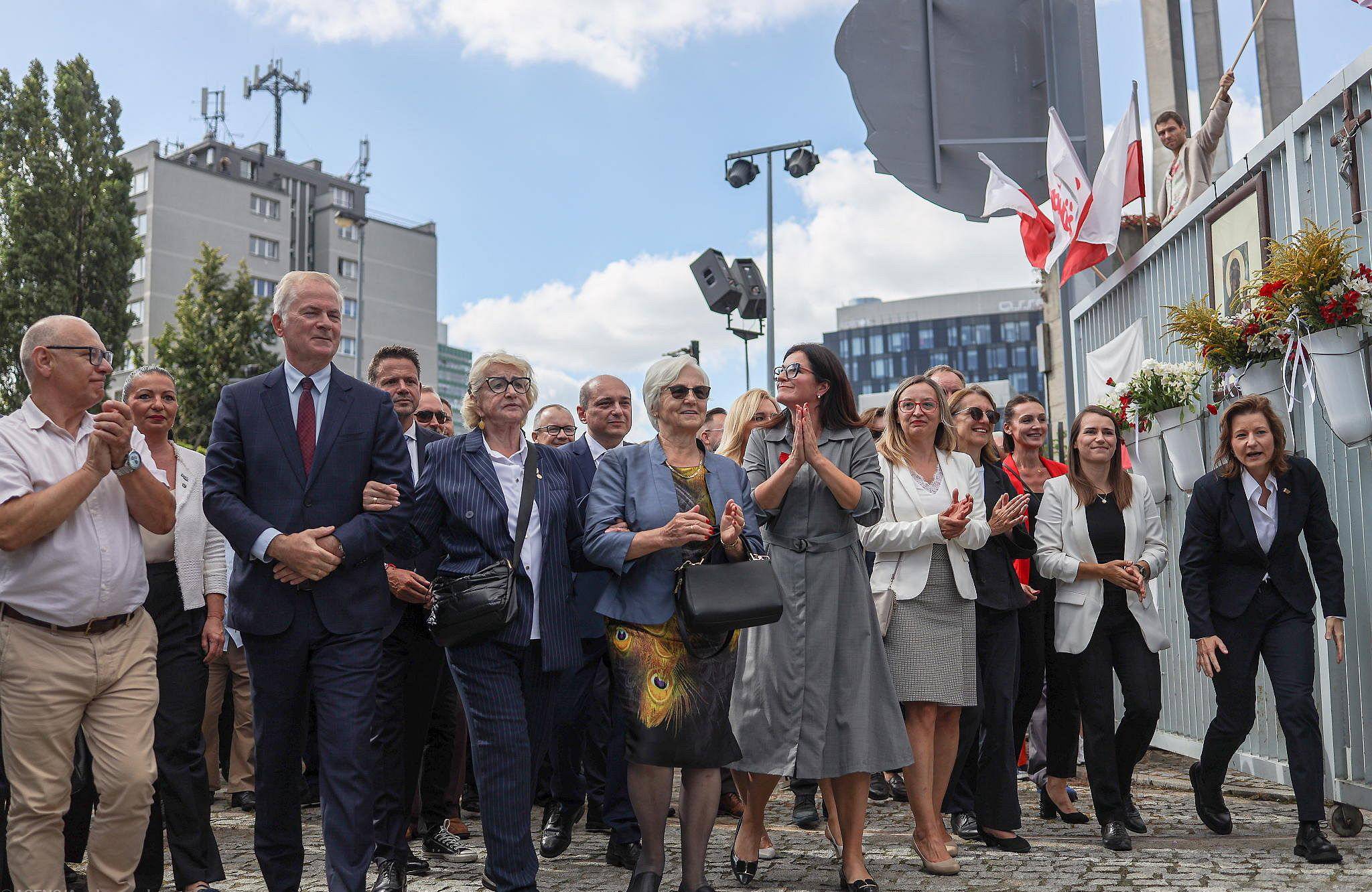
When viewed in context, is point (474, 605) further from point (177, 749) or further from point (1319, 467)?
point (1319, 467)

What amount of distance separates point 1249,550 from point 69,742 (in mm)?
5196

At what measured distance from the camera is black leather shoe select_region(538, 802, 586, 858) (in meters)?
6.01

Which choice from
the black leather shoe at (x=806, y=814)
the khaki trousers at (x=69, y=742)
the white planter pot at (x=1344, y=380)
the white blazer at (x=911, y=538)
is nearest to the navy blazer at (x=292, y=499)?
the khaki trousers at (x=69, y=742)

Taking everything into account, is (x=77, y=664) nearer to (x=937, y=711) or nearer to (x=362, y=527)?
(x=362, y=527)

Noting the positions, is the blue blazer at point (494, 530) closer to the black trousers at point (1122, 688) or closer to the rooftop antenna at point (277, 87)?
the black trousers at point (1122, 688)

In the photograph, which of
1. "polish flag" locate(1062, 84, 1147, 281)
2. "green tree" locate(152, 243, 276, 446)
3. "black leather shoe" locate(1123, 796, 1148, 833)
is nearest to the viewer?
"black leather shoe" locate(1123, 796, 1148, 833)

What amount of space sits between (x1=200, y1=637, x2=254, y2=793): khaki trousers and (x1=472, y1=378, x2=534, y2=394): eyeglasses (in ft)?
11.9

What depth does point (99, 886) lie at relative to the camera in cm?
425

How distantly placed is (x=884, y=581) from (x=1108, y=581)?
1.36 meters

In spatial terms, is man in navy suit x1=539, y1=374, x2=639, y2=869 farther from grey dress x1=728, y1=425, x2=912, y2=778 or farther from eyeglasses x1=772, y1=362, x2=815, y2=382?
eyeglasses x1=772, y1=362, x2=815, y2=382

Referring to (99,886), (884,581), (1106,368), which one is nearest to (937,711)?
(884,581)

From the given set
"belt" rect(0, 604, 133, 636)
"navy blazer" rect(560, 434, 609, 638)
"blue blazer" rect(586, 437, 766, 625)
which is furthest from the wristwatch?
"navy blazer" rect(560, 434, 609, 638)

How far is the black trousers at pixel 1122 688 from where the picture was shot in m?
6.05

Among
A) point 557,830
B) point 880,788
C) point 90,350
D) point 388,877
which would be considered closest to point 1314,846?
point 880,788
